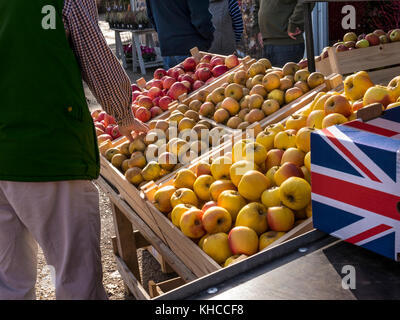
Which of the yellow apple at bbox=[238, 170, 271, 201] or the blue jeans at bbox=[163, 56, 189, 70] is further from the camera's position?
the blue jeans at bbox=[163, 56, 189, 70]

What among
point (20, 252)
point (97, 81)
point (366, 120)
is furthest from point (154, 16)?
point (366, 120)

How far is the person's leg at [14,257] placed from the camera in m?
2.07

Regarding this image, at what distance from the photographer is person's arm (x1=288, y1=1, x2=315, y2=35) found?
4.66m

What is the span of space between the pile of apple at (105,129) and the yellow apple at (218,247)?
6.10 feet

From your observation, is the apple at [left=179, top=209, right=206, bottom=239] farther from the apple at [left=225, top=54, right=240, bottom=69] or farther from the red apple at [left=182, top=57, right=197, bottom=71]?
the red apple at [left=182, top=57, right=197, bottom=71]

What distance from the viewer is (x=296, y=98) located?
3.07 metres

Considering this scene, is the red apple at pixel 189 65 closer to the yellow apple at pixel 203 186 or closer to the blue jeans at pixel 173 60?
the blue jeans at pixel 173 60

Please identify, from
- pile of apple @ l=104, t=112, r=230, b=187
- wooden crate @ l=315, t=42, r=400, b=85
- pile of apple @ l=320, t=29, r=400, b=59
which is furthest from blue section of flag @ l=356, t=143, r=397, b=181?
pile of apple @ l=320, t=29, r=400, b=59

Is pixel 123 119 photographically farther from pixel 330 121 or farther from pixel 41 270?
pixel 41 270

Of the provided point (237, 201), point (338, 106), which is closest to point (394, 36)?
point (338, 106)

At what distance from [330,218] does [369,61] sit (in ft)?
9.57

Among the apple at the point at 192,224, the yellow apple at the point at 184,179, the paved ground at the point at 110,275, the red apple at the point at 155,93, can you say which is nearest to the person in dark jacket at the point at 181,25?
the red apple at the point at 155,93

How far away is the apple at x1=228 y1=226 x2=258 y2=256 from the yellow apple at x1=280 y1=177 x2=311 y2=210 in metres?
0.19

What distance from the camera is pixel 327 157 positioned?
50.0 inches
